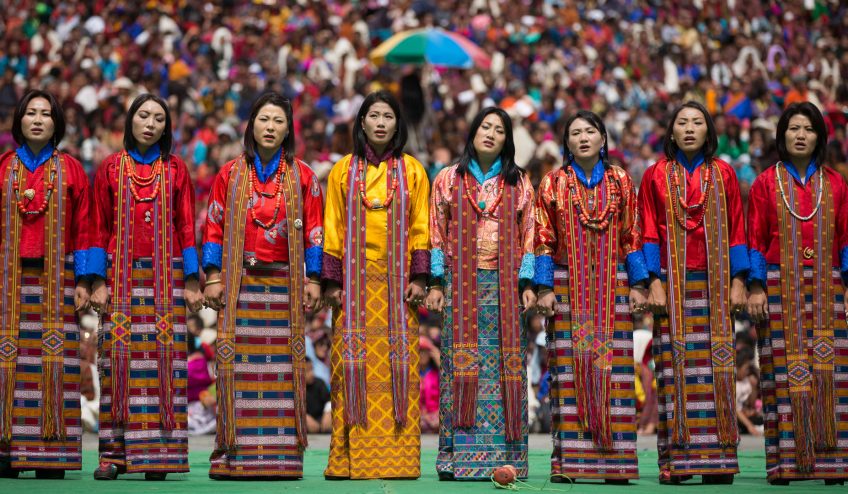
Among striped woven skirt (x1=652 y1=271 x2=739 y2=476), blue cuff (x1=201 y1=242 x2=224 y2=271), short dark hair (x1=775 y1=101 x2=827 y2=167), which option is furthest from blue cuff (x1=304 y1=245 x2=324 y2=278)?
short dark hair (x1=775 y1=101 x2=827 y2=167)

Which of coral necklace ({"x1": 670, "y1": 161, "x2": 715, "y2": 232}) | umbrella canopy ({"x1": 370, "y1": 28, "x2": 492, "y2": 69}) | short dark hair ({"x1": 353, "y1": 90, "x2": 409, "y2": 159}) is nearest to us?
coral necklace ({"x1": 670, "y1": 161, "x2": 715, "y2": 232})

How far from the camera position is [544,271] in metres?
9.05

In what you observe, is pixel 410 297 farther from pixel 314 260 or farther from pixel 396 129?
pixel 396 129

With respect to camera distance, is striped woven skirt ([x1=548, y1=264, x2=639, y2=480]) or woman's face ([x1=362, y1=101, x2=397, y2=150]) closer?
striped woven skirt ([x1=548, y1=264, x2=639, y2=480])

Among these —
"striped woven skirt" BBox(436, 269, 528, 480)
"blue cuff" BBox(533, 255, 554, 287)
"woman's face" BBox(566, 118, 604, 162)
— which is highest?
"woman's face" BBox(566, 118, 604, 162)

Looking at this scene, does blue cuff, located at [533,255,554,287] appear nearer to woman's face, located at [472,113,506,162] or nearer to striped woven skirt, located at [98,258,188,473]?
woman's face, located at [472,113,506,162]

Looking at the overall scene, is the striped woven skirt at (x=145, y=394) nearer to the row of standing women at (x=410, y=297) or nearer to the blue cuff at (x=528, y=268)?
the row of standing women at (x=410, y=297)

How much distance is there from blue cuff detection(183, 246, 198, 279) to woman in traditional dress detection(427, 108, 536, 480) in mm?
1538

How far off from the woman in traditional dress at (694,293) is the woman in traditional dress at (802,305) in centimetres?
27

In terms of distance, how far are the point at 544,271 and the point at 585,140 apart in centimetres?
90

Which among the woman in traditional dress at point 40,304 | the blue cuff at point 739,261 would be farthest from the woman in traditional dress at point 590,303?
the woman in traditional dress at point 40,304

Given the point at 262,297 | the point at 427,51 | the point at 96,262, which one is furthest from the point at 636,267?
the point at 427,51

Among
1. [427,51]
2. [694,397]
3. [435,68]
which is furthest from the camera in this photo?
[435,68]

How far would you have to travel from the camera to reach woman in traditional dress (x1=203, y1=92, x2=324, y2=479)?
8992 millimetres
